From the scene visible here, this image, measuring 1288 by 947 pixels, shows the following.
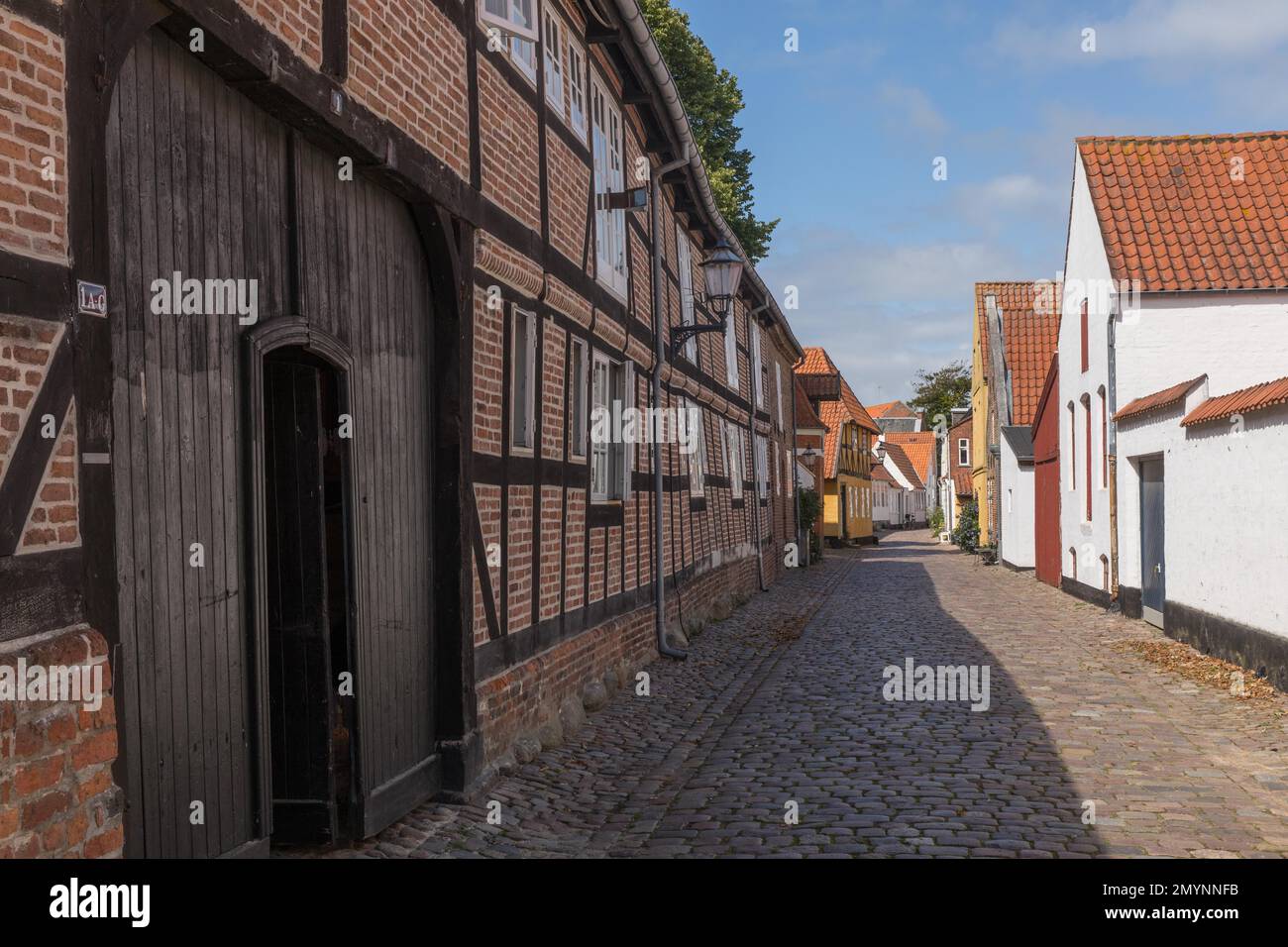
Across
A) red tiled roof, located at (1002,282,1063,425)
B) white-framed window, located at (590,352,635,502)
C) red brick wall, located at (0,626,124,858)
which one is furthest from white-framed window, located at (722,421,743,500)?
red brick wall, located at (0,626,124,858)

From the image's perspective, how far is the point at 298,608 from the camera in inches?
218

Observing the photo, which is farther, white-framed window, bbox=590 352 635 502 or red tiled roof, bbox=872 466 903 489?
red tiled roof, bbox=872 466 903 489

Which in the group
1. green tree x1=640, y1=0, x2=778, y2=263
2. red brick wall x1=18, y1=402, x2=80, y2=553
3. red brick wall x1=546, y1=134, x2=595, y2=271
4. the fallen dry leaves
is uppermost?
green tree x1=640, y1=0, x2=778, y2=263

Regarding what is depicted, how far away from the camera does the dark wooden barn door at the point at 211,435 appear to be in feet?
13.1

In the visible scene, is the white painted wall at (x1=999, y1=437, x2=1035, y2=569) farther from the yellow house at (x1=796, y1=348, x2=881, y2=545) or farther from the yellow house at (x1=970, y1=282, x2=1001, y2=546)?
the yellow house at (x1=796, y1=348, x2=881, y2=545)

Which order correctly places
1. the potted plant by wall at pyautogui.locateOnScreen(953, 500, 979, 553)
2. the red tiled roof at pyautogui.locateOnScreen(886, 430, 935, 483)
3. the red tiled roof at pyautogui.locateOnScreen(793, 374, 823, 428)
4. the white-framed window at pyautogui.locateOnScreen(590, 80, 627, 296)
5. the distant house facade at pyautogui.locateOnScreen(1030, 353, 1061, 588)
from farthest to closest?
the red tiled roof at pyautogui.locateOnScreen(886, 430, 935, 483), the red tiled roof at pyautogui.locateOnScreen(793, 374, 823, 428), the potted plant by wall at pyautogui.locateOnScreen(953, 500, 979, 553), the distant house facade at pyautogui.locateOnScreen(1030, 353, 1061, 588), the white-framed window at pyautogui.locateOnScreen(590, 80, 627, 296)

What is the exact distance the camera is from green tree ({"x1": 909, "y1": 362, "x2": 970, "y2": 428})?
77.1 meters

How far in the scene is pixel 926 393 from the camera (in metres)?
82.8

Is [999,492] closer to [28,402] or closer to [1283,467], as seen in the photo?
[1283,467]

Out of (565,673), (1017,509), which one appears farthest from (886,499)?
(565,673)

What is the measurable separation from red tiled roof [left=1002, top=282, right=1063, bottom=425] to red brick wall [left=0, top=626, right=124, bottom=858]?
27.0m

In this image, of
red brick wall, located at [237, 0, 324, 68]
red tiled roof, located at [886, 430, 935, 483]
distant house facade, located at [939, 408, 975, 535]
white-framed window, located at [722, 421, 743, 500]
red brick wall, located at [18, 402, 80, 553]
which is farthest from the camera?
red tiled roof, located at [886, 430, 935, 483]

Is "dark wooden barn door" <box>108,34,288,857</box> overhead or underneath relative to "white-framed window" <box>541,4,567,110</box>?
underneath

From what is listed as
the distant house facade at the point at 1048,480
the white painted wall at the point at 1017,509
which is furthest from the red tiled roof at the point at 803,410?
the distant house facade at the point at 1048,480
